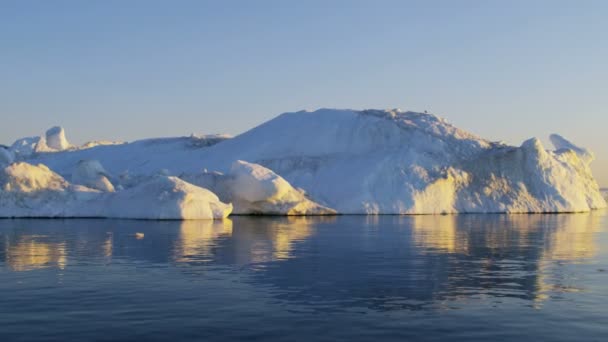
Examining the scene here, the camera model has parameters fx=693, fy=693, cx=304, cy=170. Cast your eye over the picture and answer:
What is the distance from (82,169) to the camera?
54.9 m

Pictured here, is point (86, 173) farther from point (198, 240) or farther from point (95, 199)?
point (198, 240)

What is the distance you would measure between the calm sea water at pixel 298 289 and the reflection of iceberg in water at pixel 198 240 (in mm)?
97

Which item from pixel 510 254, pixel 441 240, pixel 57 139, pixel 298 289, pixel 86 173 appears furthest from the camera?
pixel 57 139

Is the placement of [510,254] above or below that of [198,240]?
below

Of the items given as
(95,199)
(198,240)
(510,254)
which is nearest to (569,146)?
(95,199)

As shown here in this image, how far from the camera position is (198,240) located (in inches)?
1136

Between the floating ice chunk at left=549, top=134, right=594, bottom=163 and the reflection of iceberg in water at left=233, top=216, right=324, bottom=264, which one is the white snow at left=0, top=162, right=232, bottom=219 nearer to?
the reflection of iceberg in water at left=233, top=216, right=324, bottom=264

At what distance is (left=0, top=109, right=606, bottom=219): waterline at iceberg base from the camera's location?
46219 millimetres

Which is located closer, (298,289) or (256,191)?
(298,289)

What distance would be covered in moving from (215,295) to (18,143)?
99658 millimetres

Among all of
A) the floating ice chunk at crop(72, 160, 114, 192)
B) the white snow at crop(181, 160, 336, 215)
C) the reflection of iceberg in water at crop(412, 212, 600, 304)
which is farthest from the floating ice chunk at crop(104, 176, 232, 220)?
the reflection of iceberg in water at crop(412, 212, 600, 304)

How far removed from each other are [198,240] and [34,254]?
7679 mm

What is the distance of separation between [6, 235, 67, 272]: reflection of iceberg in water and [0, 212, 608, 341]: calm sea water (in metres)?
0.04

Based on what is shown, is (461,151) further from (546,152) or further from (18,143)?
(18,143)
